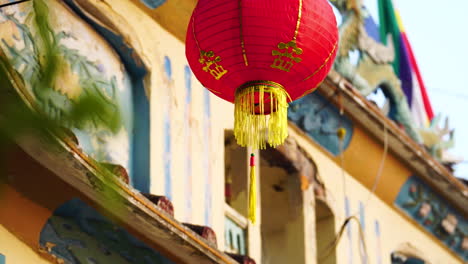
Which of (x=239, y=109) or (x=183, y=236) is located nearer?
(x=239, y=109)

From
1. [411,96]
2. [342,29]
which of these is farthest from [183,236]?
[411,96]

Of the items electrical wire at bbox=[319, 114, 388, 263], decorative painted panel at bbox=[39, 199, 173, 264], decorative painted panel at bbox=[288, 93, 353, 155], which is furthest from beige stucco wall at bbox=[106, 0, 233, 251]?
electrical wire at bbox=[319, 114, 388, 263]

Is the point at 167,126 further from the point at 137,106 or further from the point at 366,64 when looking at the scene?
the point at 366,64

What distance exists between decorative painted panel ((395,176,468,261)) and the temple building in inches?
0.6

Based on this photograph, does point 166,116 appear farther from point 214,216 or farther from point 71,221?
point 71,221

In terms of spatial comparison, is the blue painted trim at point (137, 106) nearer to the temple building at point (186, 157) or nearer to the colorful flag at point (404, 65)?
the temple building at point (186, 157)

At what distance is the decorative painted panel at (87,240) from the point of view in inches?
279

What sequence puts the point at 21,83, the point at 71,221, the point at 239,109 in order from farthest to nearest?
the point at 71,221
the point at 239,109
the point at 21,83

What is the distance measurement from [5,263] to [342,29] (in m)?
4.97

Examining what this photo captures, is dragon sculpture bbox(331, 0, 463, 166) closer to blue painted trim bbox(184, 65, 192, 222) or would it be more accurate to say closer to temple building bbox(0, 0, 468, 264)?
temple building bbox(0, 0, 468, 264)

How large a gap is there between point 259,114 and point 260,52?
0.51m

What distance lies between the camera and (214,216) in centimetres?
870

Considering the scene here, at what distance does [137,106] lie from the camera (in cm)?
850

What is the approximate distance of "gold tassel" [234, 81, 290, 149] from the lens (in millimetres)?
6329
